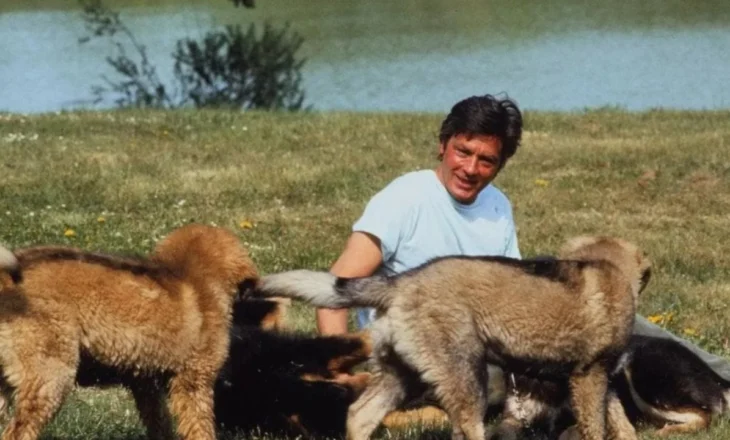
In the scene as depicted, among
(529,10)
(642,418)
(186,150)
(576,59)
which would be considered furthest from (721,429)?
(529,10)

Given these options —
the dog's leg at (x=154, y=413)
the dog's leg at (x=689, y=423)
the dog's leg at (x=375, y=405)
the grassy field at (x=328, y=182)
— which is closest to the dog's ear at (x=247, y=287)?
the dog's leg at (x=154, y=413)

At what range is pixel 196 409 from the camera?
5.64 metres

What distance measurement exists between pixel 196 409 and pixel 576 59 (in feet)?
75.7

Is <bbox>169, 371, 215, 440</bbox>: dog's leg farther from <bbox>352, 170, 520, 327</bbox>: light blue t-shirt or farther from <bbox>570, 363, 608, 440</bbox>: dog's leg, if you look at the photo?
<bbox>570, 363, 608, 440</bbox>: dog's leg

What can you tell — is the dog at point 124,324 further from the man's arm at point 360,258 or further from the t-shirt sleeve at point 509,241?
the t-shirt sleeve at point 509,241

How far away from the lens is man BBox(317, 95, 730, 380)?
6762 millimetres

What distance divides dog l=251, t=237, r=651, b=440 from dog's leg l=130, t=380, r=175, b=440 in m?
0.62

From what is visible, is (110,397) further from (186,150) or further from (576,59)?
(576,59)

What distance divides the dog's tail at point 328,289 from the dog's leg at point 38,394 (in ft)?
3.17

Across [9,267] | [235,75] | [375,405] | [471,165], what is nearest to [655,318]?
[471,165]

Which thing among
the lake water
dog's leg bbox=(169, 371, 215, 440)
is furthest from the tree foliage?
dog's leg bbox=(169, 371, 215, 440)

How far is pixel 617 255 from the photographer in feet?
21.0

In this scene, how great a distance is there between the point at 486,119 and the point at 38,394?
2.59 metres

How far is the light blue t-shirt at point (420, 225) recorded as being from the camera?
6820 mm
